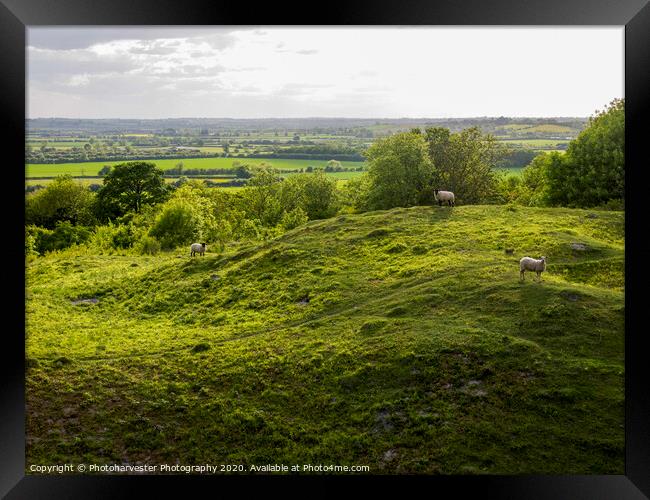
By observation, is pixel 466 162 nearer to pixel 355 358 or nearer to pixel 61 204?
pixel 355 358

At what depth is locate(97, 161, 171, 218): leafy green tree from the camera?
9.66 meters

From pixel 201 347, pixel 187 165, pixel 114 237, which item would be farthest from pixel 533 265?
pixel 114 237

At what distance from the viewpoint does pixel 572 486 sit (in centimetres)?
536

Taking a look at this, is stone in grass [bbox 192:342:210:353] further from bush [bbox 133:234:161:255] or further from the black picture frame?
bush [bbox 133:234:161:255]

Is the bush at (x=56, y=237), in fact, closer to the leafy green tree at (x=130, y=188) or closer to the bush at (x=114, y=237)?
the bush at (x=114, y=237)

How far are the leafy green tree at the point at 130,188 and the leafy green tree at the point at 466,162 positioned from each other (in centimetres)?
497

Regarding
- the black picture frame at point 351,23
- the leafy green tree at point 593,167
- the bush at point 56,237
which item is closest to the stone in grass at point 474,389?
the black picture frame at point 351,23

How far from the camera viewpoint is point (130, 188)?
9.93 metres

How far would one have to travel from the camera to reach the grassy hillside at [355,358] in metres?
6.05

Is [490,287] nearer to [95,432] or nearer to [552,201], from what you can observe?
[552,201]

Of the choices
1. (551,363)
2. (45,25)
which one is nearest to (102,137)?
(45,25)

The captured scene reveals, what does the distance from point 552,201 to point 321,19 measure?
7.49 metres

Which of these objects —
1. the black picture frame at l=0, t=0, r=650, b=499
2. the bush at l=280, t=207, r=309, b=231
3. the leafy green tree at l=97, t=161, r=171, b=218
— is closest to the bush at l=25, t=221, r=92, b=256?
the leafy green tree at l=97, t=161, r=171, b=218

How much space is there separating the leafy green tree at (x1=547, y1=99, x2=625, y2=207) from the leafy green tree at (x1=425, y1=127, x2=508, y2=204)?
3.76 feet
